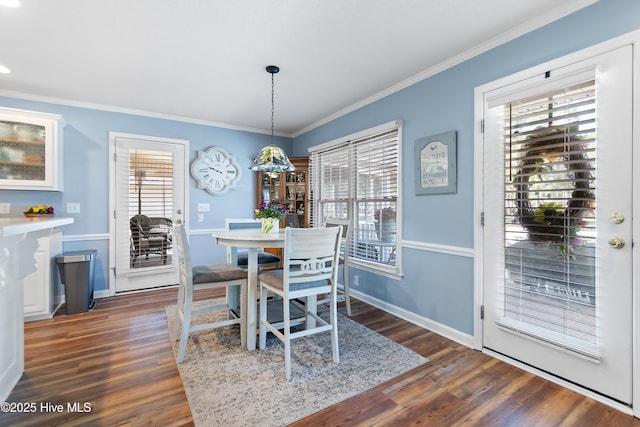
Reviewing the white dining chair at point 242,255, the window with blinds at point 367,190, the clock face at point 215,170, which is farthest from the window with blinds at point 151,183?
the window with blinds at point 367,190

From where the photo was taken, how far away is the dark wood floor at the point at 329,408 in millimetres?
1625

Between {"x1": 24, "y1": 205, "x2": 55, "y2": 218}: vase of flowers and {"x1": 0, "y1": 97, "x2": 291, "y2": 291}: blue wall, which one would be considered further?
{"x1": 0, "y1": 97, "x2": 291, "y2": 291}: blue wall

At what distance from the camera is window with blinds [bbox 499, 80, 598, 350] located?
1.85m

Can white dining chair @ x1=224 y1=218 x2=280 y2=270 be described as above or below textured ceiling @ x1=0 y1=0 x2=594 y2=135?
below

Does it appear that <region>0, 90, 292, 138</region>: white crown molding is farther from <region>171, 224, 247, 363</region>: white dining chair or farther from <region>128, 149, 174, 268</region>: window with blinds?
<region>171, 224, 247, 363</region>: white dining chair

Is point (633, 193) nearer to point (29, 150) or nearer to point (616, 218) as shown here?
point (616, 218)

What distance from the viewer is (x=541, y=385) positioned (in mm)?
1928

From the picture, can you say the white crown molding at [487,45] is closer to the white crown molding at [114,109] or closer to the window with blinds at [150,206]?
the white crown molding at [114,109]

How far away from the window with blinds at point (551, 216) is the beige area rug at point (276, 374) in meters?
0.93

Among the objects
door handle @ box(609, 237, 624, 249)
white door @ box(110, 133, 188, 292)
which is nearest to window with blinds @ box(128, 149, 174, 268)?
white door @ box(110, 133, 188, 292)

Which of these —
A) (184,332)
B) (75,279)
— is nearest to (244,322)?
(184,332)

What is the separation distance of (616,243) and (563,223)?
0.27m

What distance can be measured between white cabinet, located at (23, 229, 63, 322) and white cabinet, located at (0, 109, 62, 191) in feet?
2.14

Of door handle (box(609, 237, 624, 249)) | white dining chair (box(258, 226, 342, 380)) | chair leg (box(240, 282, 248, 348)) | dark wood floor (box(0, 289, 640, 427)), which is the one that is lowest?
dark wood floor (box(0, 289, 640, 427))
